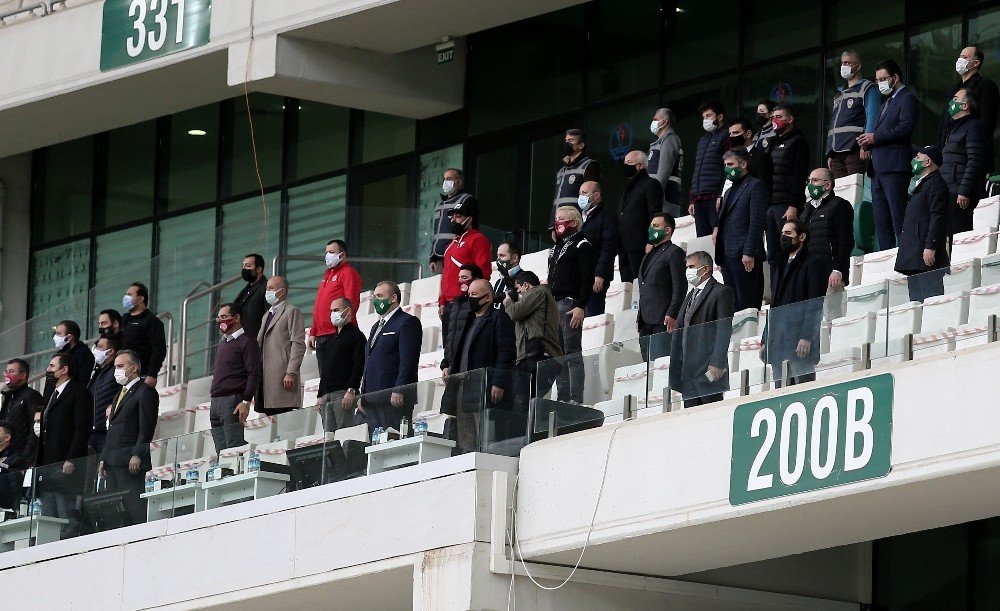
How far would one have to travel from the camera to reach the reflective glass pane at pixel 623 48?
2107 centimetres

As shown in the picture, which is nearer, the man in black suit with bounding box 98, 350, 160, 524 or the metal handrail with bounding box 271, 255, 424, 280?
the man in black suit with bounding box 98, 350, 160, 524

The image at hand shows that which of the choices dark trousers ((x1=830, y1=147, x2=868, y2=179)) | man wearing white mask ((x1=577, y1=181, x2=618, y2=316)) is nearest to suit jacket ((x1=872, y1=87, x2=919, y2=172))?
dark trousers ((x1=830, y1=147, x2=868, y2=179))

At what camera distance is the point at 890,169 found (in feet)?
50.5

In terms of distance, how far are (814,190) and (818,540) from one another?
104 inches

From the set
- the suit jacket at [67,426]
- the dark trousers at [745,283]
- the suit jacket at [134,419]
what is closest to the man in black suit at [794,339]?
the dark trousers at [745,283]

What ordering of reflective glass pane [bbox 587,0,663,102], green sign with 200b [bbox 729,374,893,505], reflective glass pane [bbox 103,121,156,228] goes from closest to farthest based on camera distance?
green sign with 200b [bbox 729,374,893,505], reflective glass pane [bbox 587,0,663,102], reflective glass pane [bbox 103,121,156,228]

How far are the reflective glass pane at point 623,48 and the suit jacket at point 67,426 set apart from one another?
7150 millimetres

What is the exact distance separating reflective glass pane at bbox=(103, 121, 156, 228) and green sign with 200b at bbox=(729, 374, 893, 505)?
15.5 meters

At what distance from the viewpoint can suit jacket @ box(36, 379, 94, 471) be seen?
16375mm

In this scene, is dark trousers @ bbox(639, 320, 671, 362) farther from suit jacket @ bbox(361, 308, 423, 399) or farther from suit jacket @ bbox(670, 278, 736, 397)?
suit jacket @ bbox(361, 308, 423, 399)

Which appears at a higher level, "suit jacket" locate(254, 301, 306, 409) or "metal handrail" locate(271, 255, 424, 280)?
"metal handrail" locate(271, 255, 424, 280)

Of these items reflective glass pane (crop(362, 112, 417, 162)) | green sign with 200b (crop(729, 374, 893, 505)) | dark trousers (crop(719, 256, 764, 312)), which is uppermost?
reflective glass pane (crop(362, 112, 417, 162))

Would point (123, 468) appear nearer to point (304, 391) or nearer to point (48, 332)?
point (304, 391)

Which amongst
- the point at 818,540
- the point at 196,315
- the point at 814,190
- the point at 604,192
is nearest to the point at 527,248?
the point at 604,192
